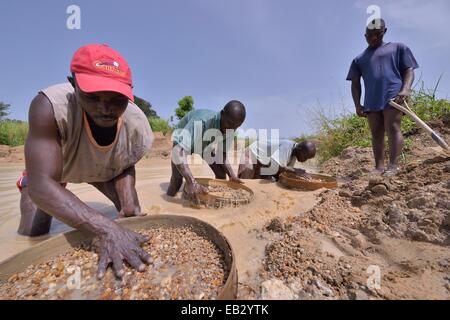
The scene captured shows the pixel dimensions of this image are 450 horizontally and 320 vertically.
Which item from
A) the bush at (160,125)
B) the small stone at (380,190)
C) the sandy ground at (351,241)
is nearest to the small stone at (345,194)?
the sandy ground at (351,241)

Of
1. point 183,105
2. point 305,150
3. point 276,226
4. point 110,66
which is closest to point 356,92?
point 305,150

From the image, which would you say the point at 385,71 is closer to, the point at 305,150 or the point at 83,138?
the point at 305,150

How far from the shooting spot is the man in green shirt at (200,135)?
286 cm

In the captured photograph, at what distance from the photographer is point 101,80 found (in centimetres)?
137

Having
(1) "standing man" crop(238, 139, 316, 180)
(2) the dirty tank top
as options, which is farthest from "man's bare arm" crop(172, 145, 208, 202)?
(1) "standing man" crop(238, 139, 316, 180)

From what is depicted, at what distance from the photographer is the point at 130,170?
7.47 feet

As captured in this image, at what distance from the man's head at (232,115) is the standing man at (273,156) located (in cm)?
122

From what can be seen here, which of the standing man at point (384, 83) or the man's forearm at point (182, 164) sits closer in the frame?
the man's forearm at point (182, 164)

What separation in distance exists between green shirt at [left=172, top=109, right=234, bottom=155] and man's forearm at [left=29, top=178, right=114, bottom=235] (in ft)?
5.52

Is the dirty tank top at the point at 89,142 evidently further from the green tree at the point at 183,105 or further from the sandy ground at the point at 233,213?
the green tree at the point at 183,105

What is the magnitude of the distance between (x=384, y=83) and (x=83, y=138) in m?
3.13

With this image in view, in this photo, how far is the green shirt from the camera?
3.10 meters
